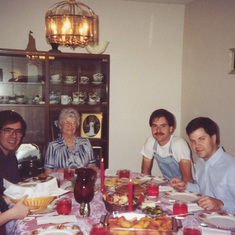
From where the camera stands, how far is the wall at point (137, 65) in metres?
4.01

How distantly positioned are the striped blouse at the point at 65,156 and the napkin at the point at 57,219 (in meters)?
1.30

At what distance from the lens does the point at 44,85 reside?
3.64m

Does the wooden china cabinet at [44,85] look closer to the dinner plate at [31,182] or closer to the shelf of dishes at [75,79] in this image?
the shelf of dishes at [75,79]

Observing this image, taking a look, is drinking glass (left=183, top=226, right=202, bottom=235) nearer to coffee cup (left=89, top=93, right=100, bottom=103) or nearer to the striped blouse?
the striped blouse

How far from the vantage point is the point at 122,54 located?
160 inches

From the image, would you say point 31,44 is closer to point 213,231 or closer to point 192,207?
point 192,207

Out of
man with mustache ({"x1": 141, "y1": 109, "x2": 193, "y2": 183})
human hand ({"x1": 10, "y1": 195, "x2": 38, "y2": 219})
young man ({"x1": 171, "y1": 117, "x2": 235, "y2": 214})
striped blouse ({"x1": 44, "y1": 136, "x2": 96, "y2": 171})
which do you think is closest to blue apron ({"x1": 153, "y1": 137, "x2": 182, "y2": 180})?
man with mustache ({"x1": 141, "y1": 109, "x2": 193, "y2": 183})

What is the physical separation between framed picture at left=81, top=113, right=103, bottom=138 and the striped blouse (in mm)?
930

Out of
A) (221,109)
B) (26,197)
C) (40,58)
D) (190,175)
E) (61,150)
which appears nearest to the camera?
(26,197)

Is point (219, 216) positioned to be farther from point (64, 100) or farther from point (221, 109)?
point (64, 100)

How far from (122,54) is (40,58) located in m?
1.21

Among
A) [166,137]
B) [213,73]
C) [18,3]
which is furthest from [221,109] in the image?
[18,3]

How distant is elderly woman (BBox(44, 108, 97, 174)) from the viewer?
9.11ft

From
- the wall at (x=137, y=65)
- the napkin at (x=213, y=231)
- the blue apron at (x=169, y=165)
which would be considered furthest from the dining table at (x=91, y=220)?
the wall at (x=137, y=65)
